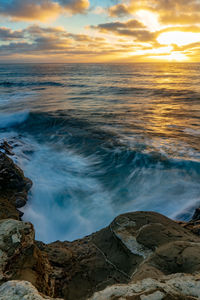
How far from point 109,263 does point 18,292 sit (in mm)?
1397

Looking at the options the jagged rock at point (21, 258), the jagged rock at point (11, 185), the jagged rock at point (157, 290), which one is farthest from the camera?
the jagged rock at point (11, 185)

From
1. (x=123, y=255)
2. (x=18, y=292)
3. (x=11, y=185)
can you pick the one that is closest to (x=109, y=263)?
(x=123, y=255)

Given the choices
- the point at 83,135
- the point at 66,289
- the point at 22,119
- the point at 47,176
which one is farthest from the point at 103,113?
the point at 66,289

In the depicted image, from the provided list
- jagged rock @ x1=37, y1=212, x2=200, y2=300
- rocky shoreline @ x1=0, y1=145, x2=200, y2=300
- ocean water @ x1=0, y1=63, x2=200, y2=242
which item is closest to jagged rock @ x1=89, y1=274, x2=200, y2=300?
rocky shoreline @ x1=0, y1=145, x2=200, y2=300

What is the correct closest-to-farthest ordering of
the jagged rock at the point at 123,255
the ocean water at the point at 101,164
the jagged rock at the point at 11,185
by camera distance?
the jagged rock at the point at 123,255
the jagged rock at the point at 11,185
the ocean water at the point at 101,164

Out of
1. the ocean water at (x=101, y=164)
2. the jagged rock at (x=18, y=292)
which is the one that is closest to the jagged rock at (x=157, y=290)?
the jagged rock at (x=18, y=292)

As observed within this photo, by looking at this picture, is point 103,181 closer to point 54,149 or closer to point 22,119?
point 54,149

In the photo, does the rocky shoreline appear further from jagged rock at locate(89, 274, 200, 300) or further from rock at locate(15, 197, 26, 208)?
rock at locate(15, 197, 26, 208)

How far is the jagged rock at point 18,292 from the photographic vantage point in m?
1.50

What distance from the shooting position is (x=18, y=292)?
5.05 feet

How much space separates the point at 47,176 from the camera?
7.22 m

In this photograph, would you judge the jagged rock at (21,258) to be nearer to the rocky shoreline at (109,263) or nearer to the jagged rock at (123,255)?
the rocky shoreline at (109,263)

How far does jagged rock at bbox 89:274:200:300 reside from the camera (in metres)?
1.47

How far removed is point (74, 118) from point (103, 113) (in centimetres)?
211
